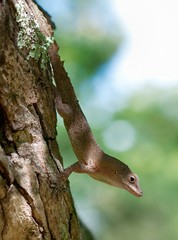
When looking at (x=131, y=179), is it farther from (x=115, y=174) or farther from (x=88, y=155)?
(x=88, y=155)

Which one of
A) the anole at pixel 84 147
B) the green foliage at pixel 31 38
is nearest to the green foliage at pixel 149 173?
the anole at pixel 84 147

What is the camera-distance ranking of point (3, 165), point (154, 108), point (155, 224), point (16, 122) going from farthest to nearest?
1. point (155, 224)
2. point (154, 108)
3. point (16, 122)
4. point (3, 165)

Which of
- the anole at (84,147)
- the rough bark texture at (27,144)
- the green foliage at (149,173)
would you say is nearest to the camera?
the rough bark texture at (27,144)

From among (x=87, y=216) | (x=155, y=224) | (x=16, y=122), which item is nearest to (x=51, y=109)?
(x=16, y=122)

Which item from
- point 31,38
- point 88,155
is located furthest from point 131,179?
point 31,38

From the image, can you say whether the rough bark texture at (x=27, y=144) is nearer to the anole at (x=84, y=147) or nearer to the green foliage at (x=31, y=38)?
the green foliage at (x=31, y=38)

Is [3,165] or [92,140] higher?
[92,140]

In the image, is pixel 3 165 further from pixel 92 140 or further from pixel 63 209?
pixel 92 140
